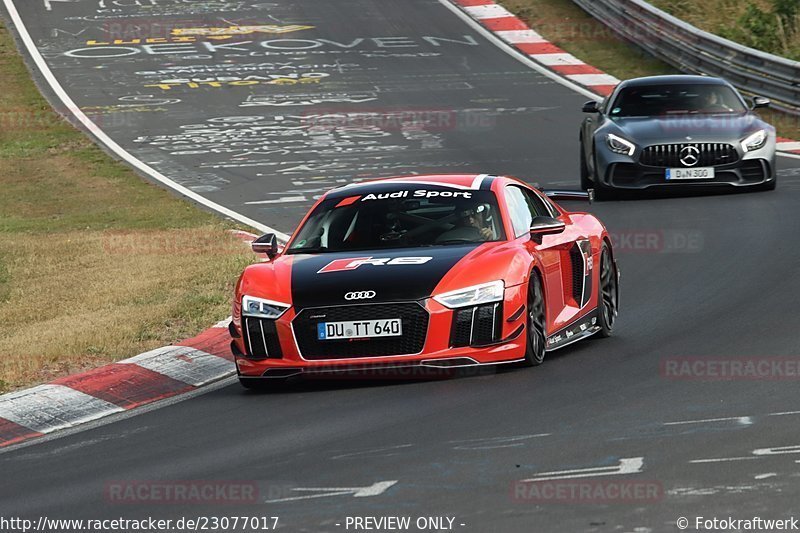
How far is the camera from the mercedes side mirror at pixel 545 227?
10.2 meters

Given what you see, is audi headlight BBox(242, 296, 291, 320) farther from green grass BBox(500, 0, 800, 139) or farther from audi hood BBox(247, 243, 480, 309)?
green grass BBox(500, 0, 800, 139)

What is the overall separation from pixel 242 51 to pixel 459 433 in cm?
2500

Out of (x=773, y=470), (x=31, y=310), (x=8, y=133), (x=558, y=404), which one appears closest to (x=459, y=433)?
(x=558, y=404)

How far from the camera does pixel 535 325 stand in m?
9.85

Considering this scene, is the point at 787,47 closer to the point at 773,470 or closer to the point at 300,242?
the point at 300,242

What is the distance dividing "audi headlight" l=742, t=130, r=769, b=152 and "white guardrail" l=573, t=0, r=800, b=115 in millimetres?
6633

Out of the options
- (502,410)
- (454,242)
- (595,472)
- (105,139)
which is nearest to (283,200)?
(105,139)

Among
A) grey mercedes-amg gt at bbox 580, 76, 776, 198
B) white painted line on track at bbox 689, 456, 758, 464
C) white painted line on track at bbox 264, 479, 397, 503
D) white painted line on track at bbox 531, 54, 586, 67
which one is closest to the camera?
white painted line on track at bbox 264, 479, 397, 503

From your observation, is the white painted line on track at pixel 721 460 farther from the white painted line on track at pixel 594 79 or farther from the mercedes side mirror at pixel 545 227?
the white painted line on track at pixel 594 79

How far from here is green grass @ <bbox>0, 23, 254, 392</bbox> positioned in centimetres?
1147

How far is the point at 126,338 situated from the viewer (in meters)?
11.5

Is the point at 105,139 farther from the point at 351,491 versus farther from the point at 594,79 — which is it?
the point at 351,491

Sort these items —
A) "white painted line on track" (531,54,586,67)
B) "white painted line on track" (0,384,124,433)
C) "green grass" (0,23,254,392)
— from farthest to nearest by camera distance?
"white painted line on track" (531,54,586,67)
"green grass" (0,23,254,392)
"white painted line on track" (0,384,124,433)

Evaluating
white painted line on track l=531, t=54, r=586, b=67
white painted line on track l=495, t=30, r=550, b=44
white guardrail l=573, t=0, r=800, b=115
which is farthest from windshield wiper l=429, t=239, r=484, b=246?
white painted line on track l=495, t=30, r=550, b=44
